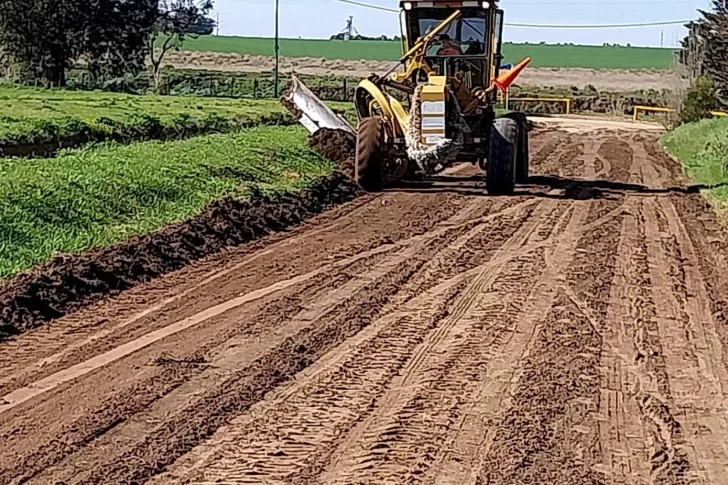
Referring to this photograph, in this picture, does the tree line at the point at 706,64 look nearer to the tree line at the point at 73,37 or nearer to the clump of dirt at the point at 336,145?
the clump of dirt at the point at 336,145

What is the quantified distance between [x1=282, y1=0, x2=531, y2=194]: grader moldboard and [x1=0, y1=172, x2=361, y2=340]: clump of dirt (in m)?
1.60

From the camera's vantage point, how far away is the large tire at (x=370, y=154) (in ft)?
56.4

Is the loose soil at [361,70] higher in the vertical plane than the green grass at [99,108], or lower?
higher

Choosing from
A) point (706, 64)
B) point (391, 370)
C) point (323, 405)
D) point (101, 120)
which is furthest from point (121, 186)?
point (706, 64)

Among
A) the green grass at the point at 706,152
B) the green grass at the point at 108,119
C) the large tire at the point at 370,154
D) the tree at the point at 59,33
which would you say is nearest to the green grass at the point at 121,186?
the large tire at the point at 370,154

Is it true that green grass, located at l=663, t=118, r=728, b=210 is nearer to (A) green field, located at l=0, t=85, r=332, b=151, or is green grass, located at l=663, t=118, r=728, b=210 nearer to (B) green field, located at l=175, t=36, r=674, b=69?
(A) green field, located at l=0, t=85, r=332, b=151

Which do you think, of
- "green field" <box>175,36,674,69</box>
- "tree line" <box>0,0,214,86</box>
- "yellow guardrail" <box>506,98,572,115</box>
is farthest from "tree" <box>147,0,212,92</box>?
"green field" <box>175,36,674,69</box>

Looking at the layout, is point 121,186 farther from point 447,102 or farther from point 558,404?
point 558,404

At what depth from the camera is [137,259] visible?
11219 mm

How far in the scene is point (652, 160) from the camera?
85.0ft

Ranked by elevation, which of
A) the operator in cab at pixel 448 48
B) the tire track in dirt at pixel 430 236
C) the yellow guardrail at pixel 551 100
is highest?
the operator in cab at pixel 448 48

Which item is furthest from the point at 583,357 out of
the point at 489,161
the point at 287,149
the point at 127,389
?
the point at 287,149

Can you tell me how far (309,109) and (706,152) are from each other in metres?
8.95

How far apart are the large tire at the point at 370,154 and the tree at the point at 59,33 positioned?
3639 cm
